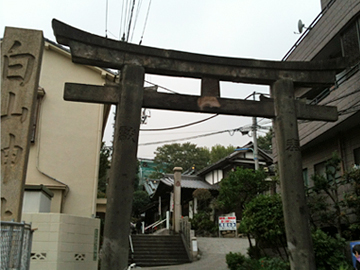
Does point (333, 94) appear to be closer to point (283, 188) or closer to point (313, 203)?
point (313, 203)

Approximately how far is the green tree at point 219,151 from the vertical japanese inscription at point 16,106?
48.8m

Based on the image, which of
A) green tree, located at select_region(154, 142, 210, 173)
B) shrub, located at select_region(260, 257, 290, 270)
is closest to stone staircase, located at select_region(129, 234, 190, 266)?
shrub, located at select_region(260, 257, 290, 270)

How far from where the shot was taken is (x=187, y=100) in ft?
31.4

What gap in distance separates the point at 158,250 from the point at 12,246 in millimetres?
16109

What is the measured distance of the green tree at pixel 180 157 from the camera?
180 ft

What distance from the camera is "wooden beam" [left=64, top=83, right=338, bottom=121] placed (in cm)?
880

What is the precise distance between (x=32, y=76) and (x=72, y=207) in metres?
8.37

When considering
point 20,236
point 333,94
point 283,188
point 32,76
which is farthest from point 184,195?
point 20,236

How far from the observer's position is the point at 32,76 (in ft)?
25.0

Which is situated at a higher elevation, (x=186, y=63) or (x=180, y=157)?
(x=180, y=157)

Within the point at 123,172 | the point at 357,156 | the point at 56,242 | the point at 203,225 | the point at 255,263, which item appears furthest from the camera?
the point at 203,225

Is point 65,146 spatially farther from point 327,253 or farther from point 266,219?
point 327,253

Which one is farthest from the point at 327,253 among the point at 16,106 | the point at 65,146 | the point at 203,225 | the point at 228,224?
the point at 203,225

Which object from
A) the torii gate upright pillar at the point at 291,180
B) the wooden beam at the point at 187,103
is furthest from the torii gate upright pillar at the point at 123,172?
the torii gate upright pillar at the point at 291,180
